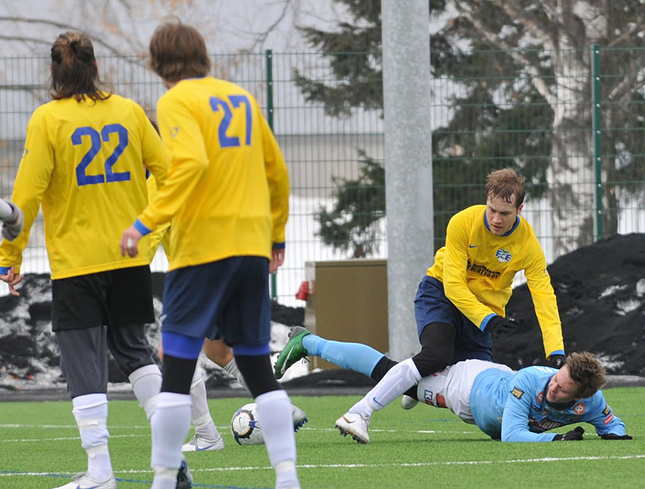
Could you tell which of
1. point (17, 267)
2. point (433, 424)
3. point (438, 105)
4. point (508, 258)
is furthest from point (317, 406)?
point (17, 267)

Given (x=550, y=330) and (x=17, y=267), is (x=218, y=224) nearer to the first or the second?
(x=17, y=267)

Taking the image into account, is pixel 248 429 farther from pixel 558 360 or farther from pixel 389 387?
pixel 558 360

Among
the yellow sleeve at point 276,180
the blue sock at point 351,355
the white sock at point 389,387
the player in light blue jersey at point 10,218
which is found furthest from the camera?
the blue sock at point 351,355

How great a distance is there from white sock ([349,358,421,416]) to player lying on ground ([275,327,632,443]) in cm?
3

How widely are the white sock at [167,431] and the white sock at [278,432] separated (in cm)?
30

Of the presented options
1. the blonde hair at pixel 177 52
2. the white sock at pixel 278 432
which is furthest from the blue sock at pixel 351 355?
the blonde hair at pixel 177 52

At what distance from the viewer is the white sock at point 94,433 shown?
5281 millimetres

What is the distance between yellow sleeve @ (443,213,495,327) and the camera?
7477 millimetres

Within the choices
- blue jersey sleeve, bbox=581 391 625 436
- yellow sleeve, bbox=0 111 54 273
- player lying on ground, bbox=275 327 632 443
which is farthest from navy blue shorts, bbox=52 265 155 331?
blue jersey sleeve, bbox=581 391 625 436

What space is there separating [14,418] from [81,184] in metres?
4.99

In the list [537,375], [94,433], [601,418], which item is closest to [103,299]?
[94,433]

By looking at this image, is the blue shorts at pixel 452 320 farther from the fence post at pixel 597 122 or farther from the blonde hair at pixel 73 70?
the fence post at pixel 597 122

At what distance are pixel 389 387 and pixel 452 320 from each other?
0.71 meters

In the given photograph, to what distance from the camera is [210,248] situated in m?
4.52
